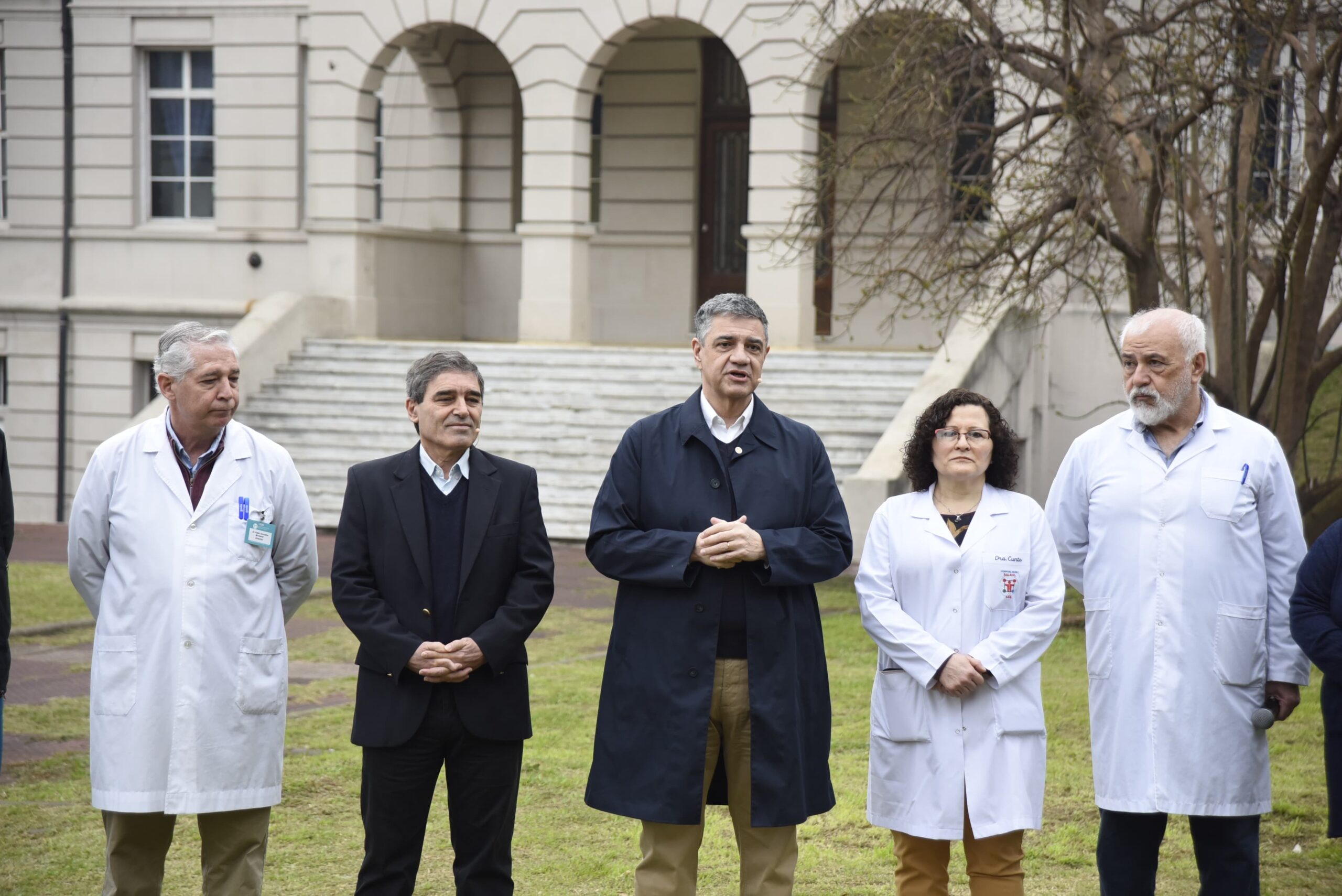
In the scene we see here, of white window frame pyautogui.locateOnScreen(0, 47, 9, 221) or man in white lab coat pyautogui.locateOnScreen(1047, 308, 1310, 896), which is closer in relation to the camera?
man in white lab coat pyautogui.locateOnScreen(1047, 308, 1310, 896)

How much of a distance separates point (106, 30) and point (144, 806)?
2219cm

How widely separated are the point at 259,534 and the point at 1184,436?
119 inches

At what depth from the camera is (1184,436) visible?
205 inches

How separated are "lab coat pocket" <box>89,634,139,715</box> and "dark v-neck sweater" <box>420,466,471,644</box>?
0.94 meters

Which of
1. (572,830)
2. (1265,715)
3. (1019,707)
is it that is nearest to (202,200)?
(572,830)

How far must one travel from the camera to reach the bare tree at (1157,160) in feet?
35.3

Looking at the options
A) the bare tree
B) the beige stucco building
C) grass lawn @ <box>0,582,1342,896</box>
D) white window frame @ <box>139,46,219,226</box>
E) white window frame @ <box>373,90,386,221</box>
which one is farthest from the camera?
white window frame @ <box>373,90,386,221</box>

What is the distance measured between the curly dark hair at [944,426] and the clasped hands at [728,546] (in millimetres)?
758

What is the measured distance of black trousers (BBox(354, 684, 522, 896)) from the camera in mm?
4926

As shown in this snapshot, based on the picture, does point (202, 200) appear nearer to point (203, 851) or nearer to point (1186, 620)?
point (203, 851)

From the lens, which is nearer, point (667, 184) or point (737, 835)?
point (737, 835)

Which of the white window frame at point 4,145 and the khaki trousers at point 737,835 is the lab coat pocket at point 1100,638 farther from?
the white window frame at point 4,145

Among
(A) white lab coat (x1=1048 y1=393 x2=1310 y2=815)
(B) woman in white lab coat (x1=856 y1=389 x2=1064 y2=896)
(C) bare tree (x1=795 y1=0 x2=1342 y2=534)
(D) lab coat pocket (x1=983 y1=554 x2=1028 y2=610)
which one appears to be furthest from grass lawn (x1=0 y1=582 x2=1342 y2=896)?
(C) bare tree (x1=795 y1=0 x2=1342 y2=534)

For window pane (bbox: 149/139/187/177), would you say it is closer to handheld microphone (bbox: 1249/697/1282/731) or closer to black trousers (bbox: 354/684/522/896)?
black trousers (bbox: 354/684/522/896)
